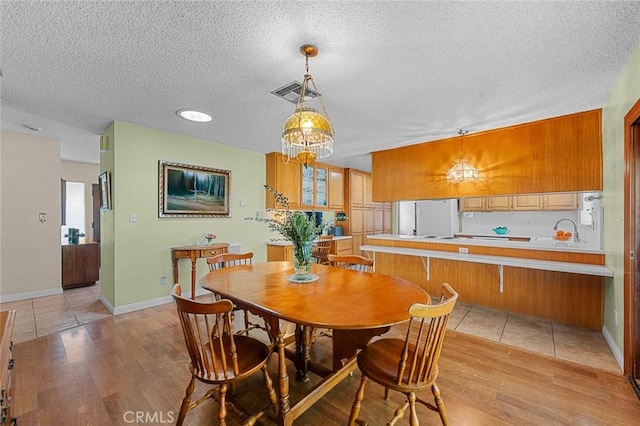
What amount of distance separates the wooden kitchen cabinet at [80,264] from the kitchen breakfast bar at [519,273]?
183 inches

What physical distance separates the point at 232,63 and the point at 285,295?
5.60 feet

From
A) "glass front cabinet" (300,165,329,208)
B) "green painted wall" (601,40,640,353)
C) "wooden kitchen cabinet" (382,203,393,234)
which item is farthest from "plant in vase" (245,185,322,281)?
"wooden kitchen cabinet" (382,203,393,234)

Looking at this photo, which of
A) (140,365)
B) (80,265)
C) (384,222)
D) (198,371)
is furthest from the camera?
(384,222)

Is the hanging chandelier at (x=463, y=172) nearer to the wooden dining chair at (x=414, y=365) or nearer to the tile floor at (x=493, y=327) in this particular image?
the tile floor at (x=493, y=327)

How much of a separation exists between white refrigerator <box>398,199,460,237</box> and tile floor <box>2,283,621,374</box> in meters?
1.59

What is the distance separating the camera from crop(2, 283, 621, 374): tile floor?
8.02ft

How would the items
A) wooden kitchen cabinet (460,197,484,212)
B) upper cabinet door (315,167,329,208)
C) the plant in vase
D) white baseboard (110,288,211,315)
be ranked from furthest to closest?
upper cabinet door (315,167,329,208) → wooden kitchen cabinet (460,197,484,212) → white baseboard (110,288,211,315) → the plant in vase

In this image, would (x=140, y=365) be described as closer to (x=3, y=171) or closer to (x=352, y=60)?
(x=352, y=60)

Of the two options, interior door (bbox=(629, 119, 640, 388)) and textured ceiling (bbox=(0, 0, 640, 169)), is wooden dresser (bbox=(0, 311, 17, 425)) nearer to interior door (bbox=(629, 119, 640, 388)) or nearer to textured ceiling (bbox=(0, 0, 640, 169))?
textured ceiling (bbox=(0, 0, 640, 169))

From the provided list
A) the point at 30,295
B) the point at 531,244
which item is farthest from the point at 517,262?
the point at 30,295

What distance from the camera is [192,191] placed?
3979 mm

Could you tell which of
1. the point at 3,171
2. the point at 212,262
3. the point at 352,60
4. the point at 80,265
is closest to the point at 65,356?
the point at 212,262

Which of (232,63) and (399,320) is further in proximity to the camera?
(232,63)

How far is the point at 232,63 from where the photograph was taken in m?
2.02
